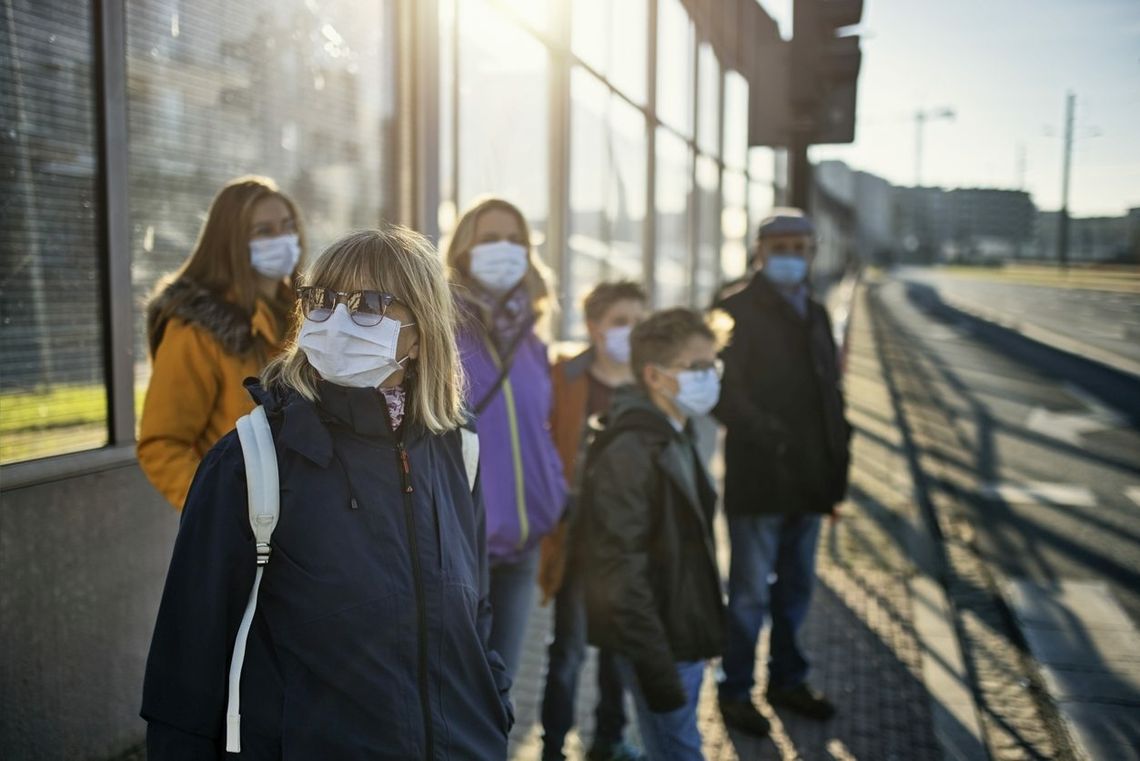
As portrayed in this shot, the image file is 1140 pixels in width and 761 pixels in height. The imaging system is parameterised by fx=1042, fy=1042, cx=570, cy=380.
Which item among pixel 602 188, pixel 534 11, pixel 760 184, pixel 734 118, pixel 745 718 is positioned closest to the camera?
pixel 745 718

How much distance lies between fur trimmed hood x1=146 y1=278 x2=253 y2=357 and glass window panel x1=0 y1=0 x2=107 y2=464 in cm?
71

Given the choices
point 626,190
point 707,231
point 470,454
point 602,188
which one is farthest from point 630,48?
point 470,454

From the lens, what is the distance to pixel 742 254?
751 inches

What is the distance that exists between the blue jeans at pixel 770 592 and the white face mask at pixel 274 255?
2.15 metres

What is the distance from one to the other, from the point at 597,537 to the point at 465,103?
3.96 metres

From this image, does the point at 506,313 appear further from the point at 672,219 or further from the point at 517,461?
the point at 672,219

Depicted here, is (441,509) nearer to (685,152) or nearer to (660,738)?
(660,738)

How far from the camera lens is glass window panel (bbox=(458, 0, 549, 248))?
6305 mm

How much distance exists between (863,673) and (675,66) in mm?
8968

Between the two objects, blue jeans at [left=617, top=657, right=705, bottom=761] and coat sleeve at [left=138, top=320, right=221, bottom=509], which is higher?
coat sleeve at [left=138, top=320, right=221, bottom=509]

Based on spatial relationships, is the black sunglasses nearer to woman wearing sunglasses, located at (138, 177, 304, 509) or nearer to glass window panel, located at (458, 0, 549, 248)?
woman wearing sunglasses, located at (138, 177, 304, 509)

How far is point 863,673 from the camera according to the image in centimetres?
486

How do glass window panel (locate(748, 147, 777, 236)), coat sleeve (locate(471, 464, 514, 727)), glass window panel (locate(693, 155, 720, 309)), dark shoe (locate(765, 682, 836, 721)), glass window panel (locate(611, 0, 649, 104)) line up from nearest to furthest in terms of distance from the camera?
coat sleeve (locate(471, 464, 514, 727)), dark shoe (locate(765, 682, 836, 721)), glass window panel (locate(611, 0, 649, 104)), glass window panel (locate(693, 155, 720, 309)), glass window panel (locate(748, 147, 777, 236))

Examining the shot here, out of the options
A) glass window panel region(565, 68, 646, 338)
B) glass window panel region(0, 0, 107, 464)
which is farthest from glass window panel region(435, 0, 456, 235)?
glass window panel region(0, 0, 107, 464)
